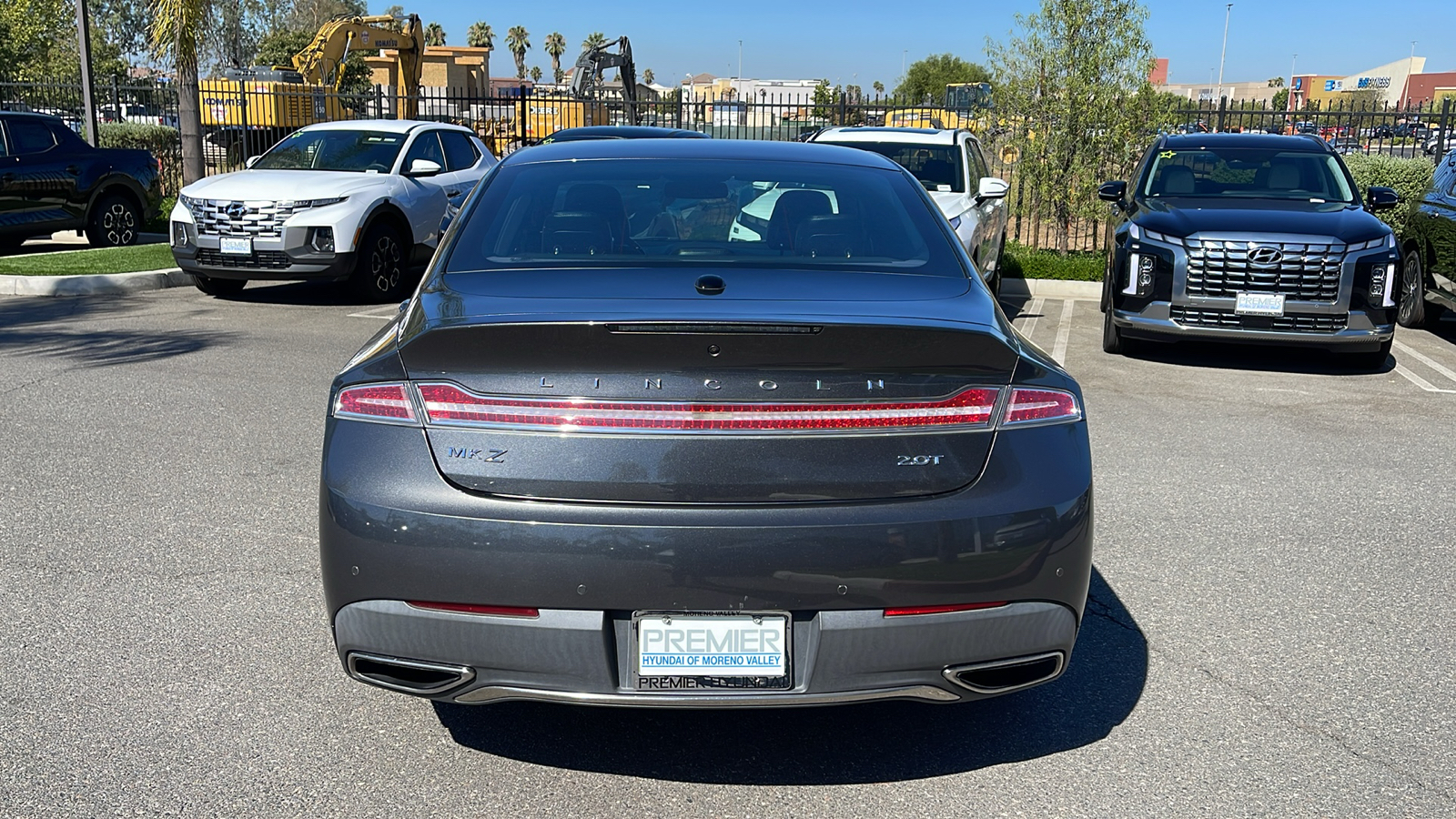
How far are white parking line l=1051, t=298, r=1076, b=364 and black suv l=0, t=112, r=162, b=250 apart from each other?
11392mm

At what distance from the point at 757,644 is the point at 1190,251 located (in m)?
7.56

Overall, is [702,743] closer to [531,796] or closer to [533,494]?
[531,796]

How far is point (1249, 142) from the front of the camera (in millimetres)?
11258

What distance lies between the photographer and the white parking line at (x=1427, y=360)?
1000 centimetres

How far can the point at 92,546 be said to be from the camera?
5.06m

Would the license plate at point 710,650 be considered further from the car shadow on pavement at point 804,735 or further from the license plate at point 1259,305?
the license plate at point 1259,305

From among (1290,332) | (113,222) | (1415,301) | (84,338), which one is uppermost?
(113,222)

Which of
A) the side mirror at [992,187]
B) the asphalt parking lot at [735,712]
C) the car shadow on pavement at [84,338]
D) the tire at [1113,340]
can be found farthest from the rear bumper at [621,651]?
the side mirror at [992,187]

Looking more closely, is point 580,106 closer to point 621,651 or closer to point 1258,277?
point 1258,277

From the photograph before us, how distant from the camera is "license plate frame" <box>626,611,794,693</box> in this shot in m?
2.92

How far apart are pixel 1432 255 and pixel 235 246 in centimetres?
1082

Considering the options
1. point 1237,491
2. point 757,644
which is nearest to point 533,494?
point 757,644

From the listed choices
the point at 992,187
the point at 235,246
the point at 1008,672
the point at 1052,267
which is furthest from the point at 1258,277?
the point at 235,246

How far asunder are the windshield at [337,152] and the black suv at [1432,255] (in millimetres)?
9539
